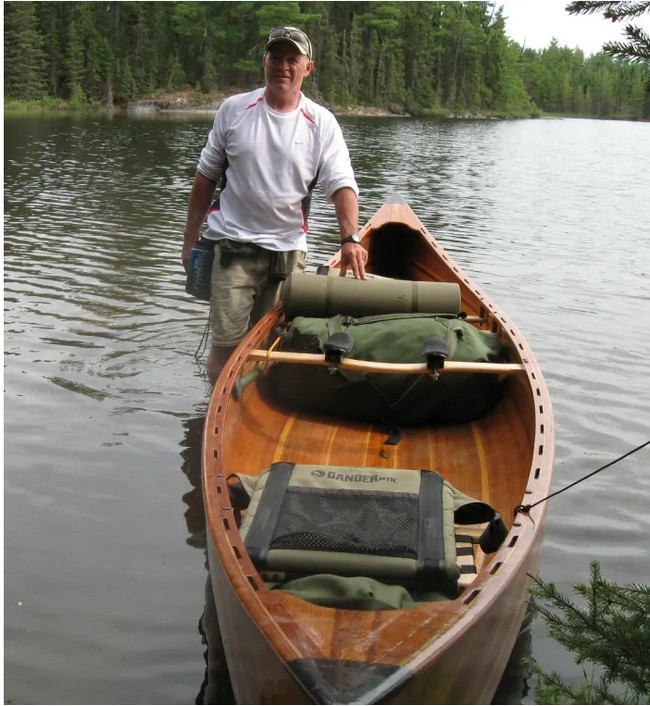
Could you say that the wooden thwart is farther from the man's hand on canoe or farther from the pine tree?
the pine tree

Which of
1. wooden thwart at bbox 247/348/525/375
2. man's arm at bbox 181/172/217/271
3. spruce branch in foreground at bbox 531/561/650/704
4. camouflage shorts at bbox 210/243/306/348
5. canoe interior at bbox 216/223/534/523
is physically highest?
man's arm at bbox 181/172/217/271

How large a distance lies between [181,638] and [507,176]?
23.1 meters

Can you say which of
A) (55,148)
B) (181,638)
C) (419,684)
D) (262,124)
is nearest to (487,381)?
(262,124)

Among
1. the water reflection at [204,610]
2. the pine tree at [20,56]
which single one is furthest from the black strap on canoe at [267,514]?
the pine tree at [20,56]

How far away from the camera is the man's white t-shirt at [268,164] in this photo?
16.3 feet

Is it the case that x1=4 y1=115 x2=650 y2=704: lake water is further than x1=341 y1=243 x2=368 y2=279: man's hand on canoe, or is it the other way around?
x1=341 y1=243 x2=368 y2=279: man's hand on canoe

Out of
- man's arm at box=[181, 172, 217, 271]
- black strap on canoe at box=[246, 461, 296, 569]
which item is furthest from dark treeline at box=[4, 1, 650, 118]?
black strap on canoe at box=[246, 461, 296, 569]

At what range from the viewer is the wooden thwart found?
15.4ft

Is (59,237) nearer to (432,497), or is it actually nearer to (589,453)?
(589,453)

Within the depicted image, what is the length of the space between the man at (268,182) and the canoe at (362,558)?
0.29m

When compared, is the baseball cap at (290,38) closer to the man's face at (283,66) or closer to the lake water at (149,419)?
the man's face at (283,66)

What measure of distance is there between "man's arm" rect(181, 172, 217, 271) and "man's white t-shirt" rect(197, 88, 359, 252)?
67mm

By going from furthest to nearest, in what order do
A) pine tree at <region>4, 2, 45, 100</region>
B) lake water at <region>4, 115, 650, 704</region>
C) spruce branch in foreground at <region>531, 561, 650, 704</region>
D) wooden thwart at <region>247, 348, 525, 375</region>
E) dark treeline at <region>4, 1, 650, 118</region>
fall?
dark treeline at <region>4, 1, 650, 118</region>
pine tree at <region>4, 2, 45, 100</region>
wooden thwart at <region>247, 348, 525, 375</region>
lake water at <region>4, 115, 650, 704</region>
spruce branch in foreground at <region>531, 561, 650, 704</region>

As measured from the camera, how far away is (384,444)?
4891 millimetres
